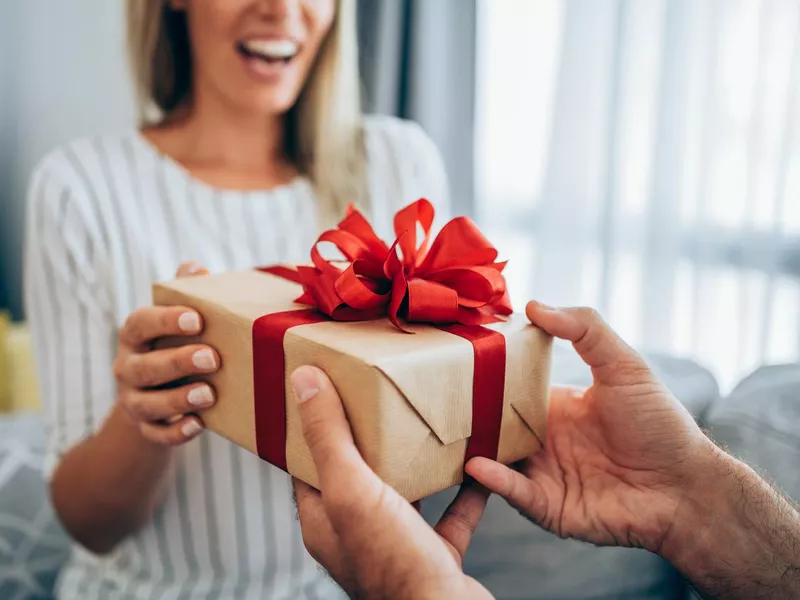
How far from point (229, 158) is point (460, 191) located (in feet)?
2.54

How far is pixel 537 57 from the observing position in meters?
1.64

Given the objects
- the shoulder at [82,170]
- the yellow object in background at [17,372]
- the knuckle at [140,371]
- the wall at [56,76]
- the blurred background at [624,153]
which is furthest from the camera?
the wall at [56,76]

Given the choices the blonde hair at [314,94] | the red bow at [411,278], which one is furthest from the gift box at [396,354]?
the blonde hair at [314,94]

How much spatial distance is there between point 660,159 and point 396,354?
1076mm

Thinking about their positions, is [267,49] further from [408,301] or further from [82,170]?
[408,301]

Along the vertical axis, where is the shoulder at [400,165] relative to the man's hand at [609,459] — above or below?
above

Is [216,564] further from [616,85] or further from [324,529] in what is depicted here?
[616,85]

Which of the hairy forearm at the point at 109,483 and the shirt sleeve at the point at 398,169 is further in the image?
the shirt sleeve at the point at 398,169

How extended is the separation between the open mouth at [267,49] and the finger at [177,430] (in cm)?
58

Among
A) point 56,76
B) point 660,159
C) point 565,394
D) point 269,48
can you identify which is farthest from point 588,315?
point 56,76

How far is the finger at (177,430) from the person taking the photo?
75 centimetres

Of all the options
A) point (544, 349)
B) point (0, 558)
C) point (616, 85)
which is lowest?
point (0, 558)

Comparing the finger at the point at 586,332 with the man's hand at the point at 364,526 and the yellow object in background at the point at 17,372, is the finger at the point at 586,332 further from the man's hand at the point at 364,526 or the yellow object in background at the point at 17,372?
the yellow object in background at the point at 17,372

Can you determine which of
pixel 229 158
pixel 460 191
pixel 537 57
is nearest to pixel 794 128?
pixel 537 57
